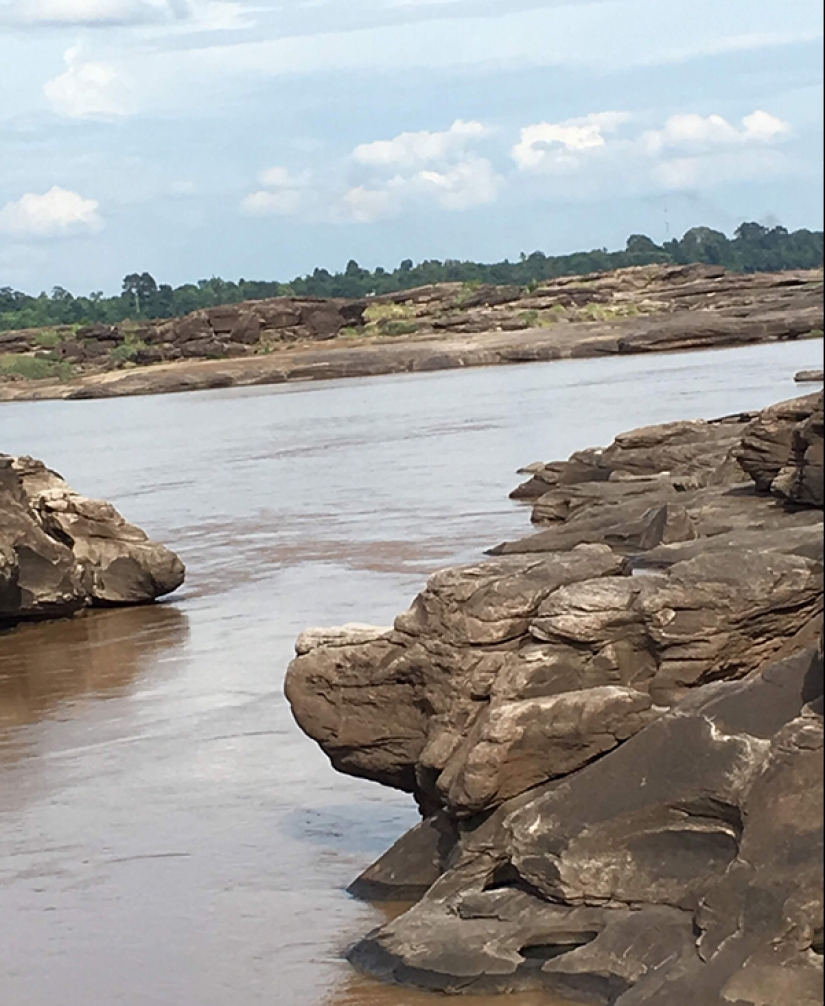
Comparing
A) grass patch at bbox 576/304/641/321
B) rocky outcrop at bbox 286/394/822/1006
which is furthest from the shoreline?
rocky outcrop at bbox 286/394/822/1006

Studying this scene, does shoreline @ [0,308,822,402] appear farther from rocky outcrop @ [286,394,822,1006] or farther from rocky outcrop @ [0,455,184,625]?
rocky outcrop @ [286,394,822,1006]

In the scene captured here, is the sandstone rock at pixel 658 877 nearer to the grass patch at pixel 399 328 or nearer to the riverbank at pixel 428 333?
the riverbank at pixel 428 333

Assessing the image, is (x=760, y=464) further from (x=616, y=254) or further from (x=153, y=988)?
(x=616, y=254)

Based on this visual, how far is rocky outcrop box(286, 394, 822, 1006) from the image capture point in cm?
630

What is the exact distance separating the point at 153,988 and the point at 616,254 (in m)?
123

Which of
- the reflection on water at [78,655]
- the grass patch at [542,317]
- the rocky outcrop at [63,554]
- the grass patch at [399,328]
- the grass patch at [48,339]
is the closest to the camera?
the reflection on water at [78,655]

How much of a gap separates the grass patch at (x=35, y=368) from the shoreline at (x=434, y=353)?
→ 80 centimetres

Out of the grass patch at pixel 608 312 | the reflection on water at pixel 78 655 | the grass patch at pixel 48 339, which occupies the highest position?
the grass patch at pixel 48 339

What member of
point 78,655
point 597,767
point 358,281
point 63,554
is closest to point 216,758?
point 597,767

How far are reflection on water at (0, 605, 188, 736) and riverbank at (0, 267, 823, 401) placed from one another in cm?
5772

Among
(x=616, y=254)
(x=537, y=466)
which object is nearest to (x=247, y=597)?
(x=537, y=466)

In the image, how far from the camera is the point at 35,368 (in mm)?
89688

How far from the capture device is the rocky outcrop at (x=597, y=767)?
20.7ft

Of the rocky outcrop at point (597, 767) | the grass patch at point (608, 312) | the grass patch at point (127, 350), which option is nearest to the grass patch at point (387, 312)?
the grass patch at point (608, 312)
